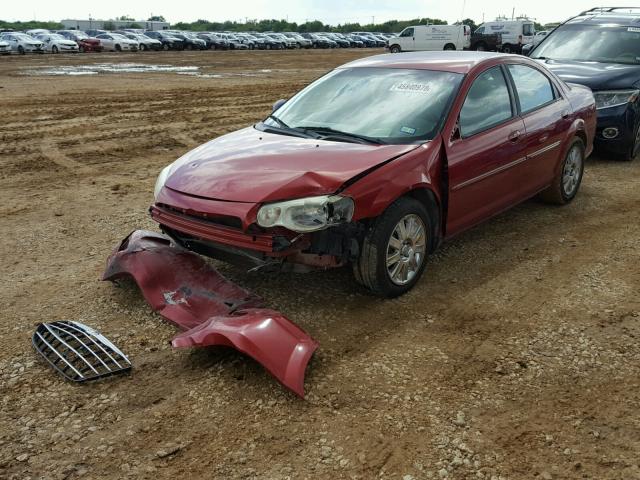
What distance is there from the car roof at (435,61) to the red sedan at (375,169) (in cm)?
2

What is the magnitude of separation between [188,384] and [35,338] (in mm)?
1144

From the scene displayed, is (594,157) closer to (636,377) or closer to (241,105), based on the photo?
(636,377)

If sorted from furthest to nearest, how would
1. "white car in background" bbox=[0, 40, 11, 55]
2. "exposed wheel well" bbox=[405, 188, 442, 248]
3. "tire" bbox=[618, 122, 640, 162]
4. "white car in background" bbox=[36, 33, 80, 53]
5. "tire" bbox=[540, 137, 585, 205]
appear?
"white car in background" bbox=[36, 33, 80, 53] → "white car in background" bbox=[0, 40, 11, 55] → "tire" bbox=[618, 122, 640, 162] → "tire" bbox=[540, 137, 585, 205] → "exposed wheel well" bbox=[405, 188, 442, 248]

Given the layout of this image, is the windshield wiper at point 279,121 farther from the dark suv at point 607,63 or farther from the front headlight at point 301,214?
the dark suv at point 607,63

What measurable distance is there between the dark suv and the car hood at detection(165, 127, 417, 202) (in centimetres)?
524

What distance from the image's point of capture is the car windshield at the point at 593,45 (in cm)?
896

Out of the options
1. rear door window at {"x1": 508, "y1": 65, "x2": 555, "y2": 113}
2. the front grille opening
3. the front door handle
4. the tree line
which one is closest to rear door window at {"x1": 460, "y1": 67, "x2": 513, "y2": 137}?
the front door handle

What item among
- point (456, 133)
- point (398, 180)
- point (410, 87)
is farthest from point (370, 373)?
point (410, 87)

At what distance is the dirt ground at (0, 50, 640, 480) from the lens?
9.25ft

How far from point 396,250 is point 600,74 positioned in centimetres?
584

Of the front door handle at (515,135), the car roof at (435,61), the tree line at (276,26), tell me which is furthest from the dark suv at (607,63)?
the tree line at (276,26)

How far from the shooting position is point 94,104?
13.9 m

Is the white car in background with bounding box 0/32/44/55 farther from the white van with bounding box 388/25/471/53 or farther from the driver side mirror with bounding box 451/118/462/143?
the driver side mirror with bounding box 451/118/462/143

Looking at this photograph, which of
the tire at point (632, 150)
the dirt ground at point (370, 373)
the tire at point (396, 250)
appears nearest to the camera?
the dirt ground at point (370, 373)
